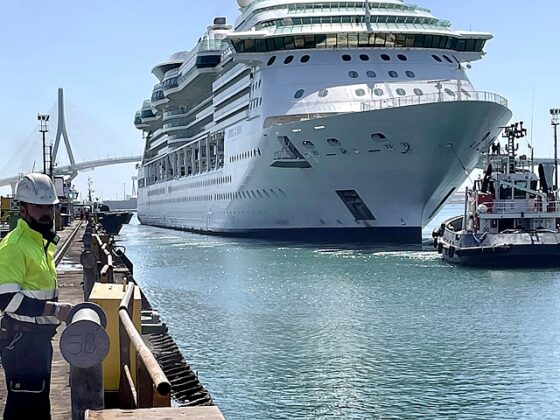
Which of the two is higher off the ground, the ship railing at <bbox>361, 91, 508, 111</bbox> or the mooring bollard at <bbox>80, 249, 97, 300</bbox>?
the ship railing at <bbox>361, 91, 508, 111</bbox>

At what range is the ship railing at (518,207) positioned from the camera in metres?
32.5

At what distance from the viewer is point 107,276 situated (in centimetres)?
991

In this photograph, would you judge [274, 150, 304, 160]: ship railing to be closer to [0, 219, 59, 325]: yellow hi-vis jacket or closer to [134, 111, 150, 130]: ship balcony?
[0, 219, 59, 325]: yellow hi-vis jacket

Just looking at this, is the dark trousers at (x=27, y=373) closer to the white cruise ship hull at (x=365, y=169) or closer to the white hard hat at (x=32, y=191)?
the white hard hat at (x=32, y=191)

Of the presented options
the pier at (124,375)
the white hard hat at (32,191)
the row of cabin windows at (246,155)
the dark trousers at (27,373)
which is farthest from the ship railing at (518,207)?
the white hard hat at (32,191)

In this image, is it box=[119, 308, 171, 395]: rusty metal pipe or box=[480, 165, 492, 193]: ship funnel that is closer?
box=[119, 308, 171, 395]: rusty metal pipe

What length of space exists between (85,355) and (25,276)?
79cm

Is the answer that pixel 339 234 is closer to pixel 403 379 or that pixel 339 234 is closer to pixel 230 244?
pixel 230 244

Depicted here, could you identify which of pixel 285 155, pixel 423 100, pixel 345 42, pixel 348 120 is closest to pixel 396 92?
pixel 423 100

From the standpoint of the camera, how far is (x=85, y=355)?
423 cm

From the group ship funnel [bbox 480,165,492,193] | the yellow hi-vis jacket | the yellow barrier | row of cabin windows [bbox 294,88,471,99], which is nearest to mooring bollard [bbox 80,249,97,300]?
the yellow barrier

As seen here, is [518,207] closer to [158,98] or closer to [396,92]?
[396,92]

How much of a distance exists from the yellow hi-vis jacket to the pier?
→ 398 mm

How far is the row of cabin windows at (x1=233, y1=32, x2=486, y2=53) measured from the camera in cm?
4159
